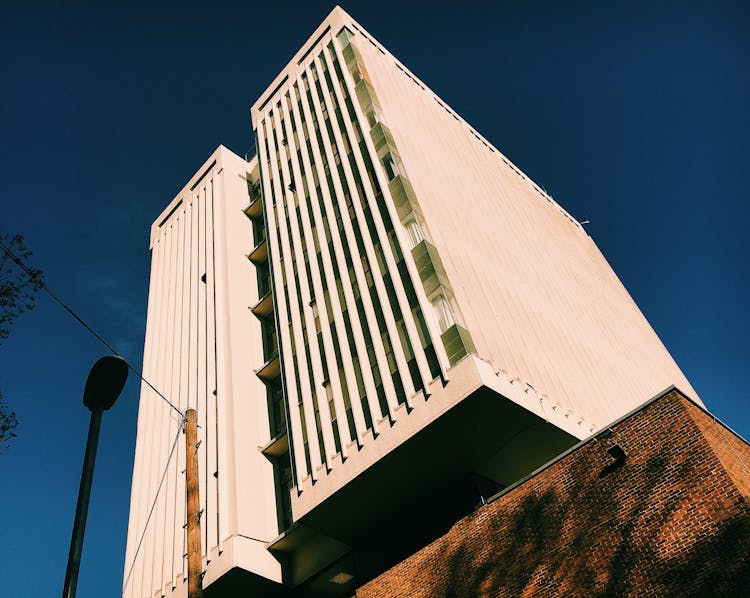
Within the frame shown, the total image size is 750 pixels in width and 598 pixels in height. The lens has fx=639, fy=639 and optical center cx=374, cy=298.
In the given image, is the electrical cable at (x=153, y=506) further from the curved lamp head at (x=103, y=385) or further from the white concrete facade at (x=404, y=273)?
the curved lamp head at (x=103, y=385)

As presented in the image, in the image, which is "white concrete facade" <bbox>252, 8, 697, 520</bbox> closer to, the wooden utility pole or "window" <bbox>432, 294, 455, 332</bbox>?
"window" <bbox>432, 294, 455, 332</bbox>

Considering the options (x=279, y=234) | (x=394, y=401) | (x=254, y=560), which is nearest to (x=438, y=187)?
(x=279, y=234)

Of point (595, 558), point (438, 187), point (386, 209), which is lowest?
point (595, 558)

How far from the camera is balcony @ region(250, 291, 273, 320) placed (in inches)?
1220

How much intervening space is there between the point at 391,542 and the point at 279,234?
50.9ft

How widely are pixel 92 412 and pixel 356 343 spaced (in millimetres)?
13528

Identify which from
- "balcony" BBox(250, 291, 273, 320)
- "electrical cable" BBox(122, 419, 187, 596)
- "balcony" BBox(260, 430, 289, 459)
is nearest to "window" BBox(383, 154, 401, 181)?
"balcony" BBox(250, 291, 273, 320)

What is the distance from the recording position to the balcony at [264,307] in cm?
3098

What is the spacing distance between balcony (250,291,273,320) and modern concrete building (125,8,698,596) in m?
0.07

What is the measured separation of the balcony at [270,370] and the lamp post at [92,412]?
19.1 m

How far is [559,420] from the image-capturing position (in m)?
20.0

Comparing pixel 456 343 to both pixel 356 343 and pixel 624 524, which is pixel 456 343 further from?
pixel 624 524

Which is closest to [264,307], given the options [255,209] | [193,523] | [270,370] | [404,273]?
[270,370]

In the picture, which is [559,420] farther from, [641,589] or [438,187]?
[438,187]
